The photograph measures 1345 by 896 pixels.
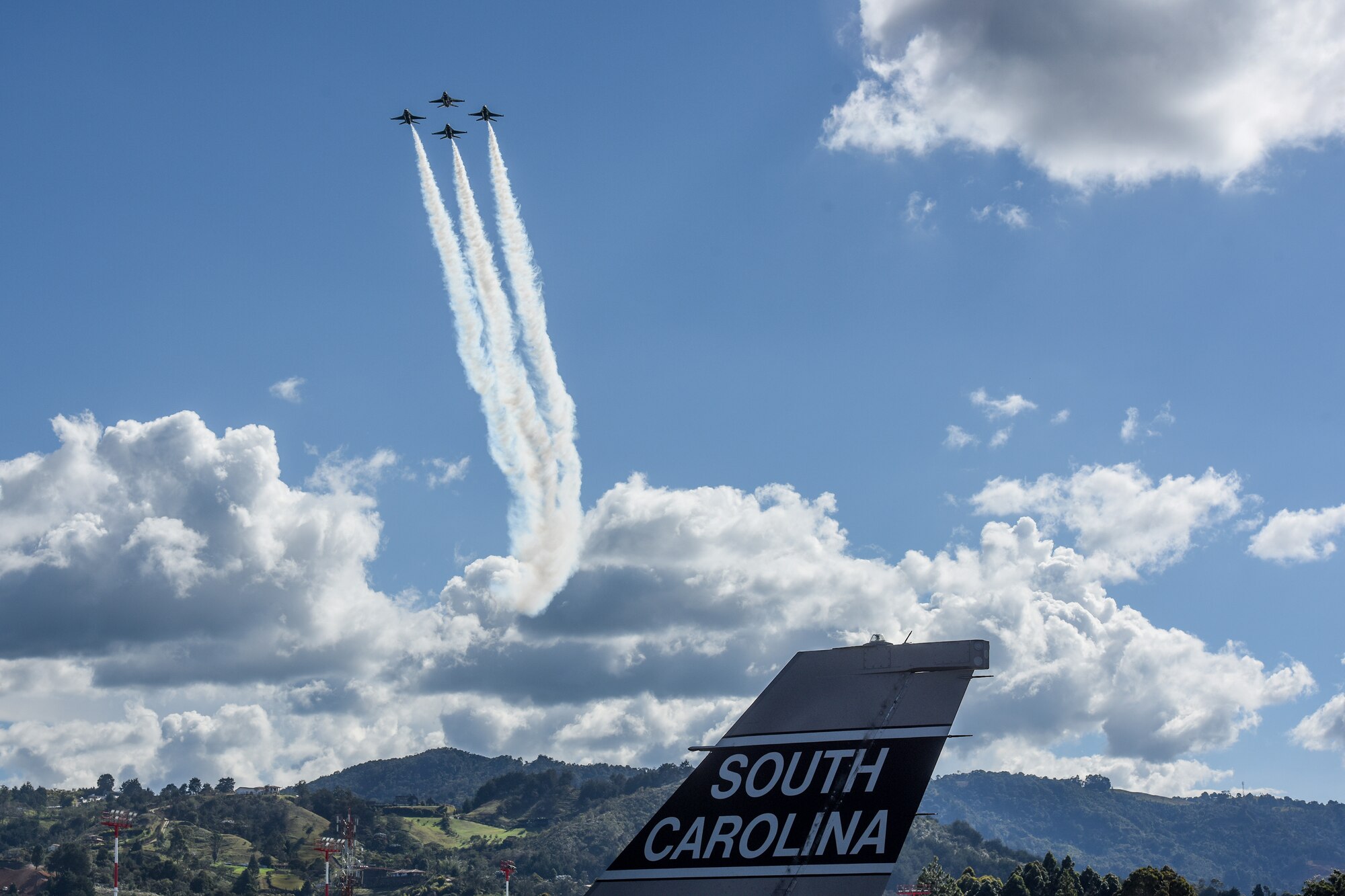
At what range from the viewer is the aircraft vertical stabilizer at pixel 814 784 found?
74.8 feet

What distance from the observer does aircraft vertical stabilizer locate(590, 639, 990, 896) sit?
2281 centimetres

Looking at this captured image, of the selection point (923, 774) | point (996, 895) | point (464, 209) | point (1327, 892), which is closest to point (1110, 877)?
point (996, 895)

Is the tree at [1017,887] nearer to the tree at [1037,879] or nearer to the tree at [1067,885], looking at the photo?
the tree at [1037,879]

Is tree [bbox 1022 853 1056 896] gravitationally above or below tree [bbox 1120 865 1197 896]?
below

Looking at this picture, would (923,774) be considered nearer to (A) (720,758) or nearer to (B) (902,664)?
(B) (902,664)

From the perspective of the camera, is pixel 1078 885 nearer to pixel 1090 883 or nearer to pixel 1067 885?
Answer: pixel 1067 885

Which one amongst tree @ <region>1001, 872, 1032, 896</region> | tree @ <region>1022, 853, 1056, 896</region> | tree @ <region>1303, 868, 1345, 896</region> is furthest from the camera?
tree @ <region>1001, 872, 1032, 896</region>

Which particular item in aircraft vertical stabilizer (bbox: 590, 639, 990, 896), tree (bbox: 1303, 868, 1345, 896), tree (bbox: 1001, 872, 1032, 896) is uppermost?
aircraft vertical stabilizer (bbox: 590, 639, 990, 896)

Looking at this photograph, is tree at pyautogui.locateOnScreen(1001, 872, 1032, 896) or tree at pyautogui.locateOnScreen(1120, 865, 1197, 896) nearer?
tree at pyautogui.locateOnScreen(1120, 865, 1197, 896)

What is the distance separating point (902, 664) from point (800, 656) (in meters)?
2.13

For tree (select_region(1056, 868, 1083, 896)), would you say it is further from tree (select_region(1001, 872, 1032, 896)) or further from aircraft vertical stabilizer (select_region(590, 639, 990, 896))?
aircraft vertical stabilizer (select_region(590, 639, 990, 896))

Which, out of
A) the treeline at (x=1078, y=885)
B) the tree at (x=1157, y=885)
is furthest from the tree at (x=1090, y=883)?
the tree at (x=1157, y=885)

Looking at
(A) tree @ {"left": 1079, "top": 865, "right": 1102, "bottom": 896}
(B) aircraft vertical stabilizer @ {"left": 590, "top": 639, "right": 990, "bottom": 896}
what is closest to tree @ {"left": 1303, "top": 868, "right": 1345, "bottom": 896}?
(A) tree @ {"left": 1079, "top": 865, "right": 1102, "bottom": 896}

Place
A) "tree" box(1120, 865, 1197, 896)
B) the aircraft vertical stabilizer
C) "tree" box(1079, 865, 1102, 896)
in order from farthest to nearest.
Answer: "tree" box(1079, 865, 1102, 896)
"tree" box(1120, 865, 1197, 896)
the aircraft vertical stabilizer
